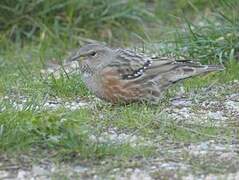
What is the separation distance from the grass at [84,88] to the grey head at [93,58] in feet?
1.16

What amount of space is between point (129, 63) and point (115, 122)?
1.06 metres

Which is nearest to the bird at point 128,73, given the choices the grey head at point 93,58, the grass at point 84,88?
the grey head at point 93,58

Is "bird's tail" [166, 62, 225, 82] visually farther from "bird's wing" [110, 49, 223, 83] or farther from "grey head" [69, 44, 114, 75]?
"grey head" [69, 44, 114, 75]

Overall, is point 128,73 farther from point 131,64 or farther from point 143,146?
point 143,146

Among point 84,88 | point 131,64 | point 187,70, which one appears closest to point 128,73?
point 131,64

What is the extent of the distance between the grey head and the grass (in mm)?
354

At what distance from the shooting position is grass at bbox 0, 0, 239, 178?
692 centimetres

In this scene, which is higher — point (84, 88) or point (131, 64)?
point (131, 64)

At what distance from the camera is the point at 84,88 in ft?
30.1

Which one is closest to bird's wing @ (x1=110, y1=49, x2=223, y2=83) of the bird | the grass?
the bird

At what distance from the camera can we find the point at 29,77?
32.3 ft

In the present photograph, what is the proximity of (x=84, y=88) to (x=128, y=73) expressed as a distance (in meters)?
0.76

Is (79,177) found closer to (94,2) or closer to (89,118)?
(89,118)

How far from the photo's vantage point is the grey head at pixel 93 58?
865 centimetres
